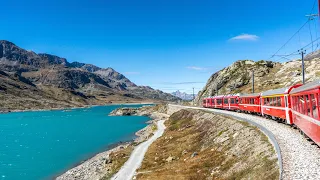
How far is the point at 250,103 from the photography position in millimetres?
60594

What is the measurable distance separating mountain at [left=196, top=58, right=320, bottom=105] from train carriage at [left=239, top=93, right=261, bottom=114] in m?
51.0

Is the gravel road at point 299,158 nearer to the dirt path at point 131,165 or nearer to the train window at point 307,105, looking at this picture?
the train window at point 307,105

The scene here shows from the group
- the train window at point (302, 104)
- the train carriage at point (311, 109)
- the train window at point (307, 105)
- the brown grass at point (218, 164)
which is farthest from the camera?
the train window at point (302, 104)

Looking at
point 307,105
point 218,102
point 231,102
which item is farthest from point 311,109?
point 218,102

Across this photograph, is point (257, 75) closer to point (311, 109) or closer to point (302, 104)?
point (302, 104)

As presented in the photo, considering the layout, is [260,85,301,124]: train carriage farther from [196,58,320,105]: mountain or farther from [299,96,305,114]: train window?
[196,58,320,105]: mountain

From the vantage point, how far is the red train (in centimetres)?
2070

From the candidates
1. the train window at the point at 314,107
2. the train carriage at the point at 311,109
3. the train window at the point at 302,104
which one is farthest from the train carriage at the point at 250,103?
the train window at the point at 314,107

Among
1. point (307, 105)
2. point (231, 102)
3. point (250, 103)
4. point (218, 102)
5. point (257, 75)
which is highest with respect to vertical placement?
point (257, 75)

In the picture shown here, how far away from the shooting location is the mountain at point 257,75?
12007 centimetres

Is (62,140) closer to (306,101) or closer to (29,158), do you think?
(29,158)

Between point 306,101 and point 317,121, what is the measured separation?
4144mm

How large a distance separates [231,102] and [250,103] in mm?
17481

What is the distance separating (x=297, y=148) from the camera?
22.6 metres
